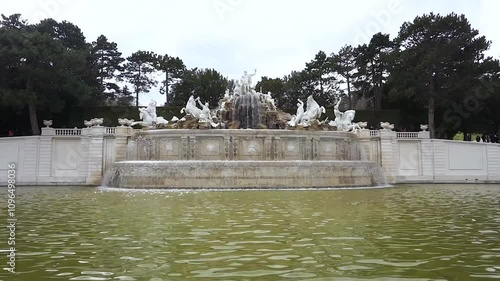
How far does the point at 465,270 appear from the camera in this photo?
473 centimetres

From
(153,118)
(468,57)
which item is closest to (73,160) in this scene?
(153,118)

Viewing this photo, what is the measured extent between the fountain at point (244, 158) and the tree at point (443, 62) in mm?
11704

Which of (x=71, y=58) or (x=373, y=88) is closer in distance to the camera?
(x=71, y=58)

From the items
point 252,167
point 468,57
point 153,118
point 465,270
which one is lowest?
point 465,270

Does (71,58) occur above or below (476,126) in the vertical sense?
above

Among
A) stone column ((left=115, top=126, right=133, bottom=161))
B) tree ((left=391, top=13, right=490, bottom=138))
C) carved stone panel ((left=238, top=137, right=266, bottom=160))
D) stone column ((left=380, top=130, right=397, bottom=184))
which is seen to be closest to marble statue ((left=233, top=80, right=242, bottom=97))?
stone column ((left=115, top=126, right=133, bottom=161))

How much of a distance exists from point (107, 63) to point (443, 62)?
37.4 meters

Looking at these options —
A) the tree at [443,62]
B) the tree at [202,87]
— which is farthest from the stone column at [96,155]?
the tree at [443,62]

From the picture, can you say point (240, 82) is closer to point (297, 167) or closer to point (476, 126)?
point (297, 167)

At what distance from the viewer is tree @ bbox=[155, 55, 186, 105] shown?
166 ft

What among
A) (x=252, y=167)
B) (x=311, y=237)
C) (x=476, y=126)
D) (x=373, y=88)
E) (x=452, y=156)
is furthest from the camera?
(x=373, y=88)

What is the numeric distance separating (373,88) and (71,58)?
98.4 ft

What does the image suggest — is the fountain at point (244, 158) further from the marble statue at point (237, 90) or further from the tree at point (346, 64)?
the tree at point (346, 64)

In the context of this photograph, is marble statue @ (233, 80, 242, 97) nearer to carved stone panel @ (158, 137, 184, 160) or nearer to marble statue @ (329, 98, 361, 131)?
marble statue @ (329, 98, 361, 131)
